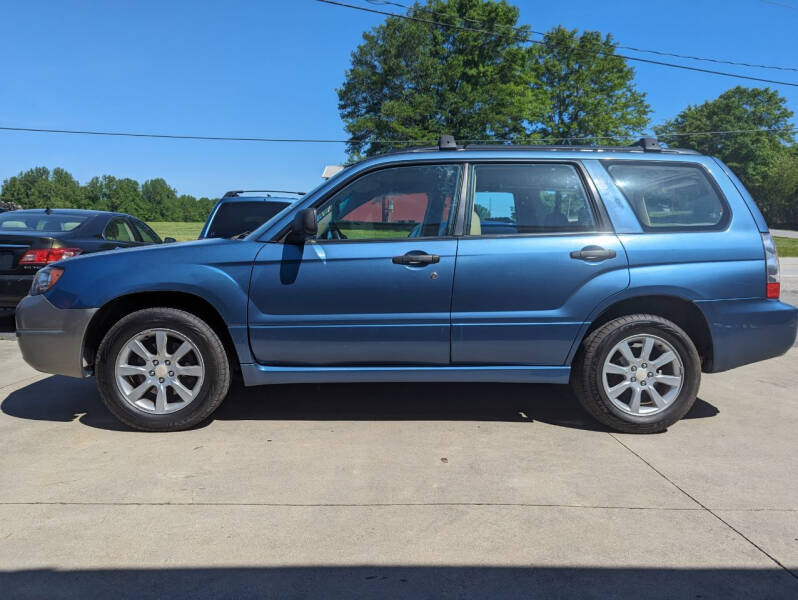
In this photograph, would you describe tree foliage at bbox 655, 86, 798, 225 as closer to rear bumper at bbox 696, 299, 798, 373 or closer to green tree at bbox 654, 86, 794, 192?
green tree at bbox 654, 86, 794, 192

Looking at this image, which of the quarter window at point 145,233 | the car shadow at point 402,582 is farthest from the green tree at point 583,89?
the car shadow at point 402,582

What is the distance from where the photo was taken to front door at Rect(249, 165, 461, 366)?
3.74 metres

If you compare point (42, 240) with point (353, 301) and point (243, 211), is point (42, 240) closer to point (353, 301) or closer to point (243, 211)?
point (243, 211)

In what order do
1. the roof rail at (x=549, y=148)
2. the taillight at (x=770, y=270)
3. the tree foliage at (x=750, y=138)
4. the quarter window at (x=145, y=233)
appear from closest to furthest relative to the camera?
the taillight at (x=770, y=270)
the roof rail at (x=549, y=148)
the quarter window at (x=145, y=233)
the tree foliage at (x=750, y=138)

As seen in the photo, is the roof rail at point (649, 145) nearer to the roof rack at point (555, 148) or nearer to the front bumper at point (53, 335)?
the roof rack at point (555, 148)

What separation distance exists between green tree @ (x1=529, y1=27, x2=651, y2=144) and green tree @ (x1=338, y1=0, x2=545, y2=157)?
3.93 m

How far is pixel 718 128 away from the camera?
7412 centimetres

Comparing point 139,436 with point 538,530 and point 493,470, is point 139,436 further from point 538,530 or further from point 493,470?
point 538,530

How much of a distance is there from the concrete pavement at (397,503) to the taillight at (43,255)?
281 cm

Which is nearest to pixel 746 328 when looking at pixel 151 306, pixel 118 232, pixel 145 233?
pixel 151 306

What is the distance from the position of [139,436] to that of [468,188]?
2.66m

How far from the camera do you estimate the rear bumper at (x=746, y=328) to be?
12.6 ft

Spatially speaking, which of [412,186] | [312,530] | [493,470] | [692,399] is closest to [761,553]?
[493,470]

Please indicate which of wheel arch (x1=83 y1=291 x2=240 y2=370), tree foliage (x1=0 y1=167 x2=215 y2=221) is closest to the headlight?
wheel arch (x1=83 y1=291 x2=240 y2=370)
